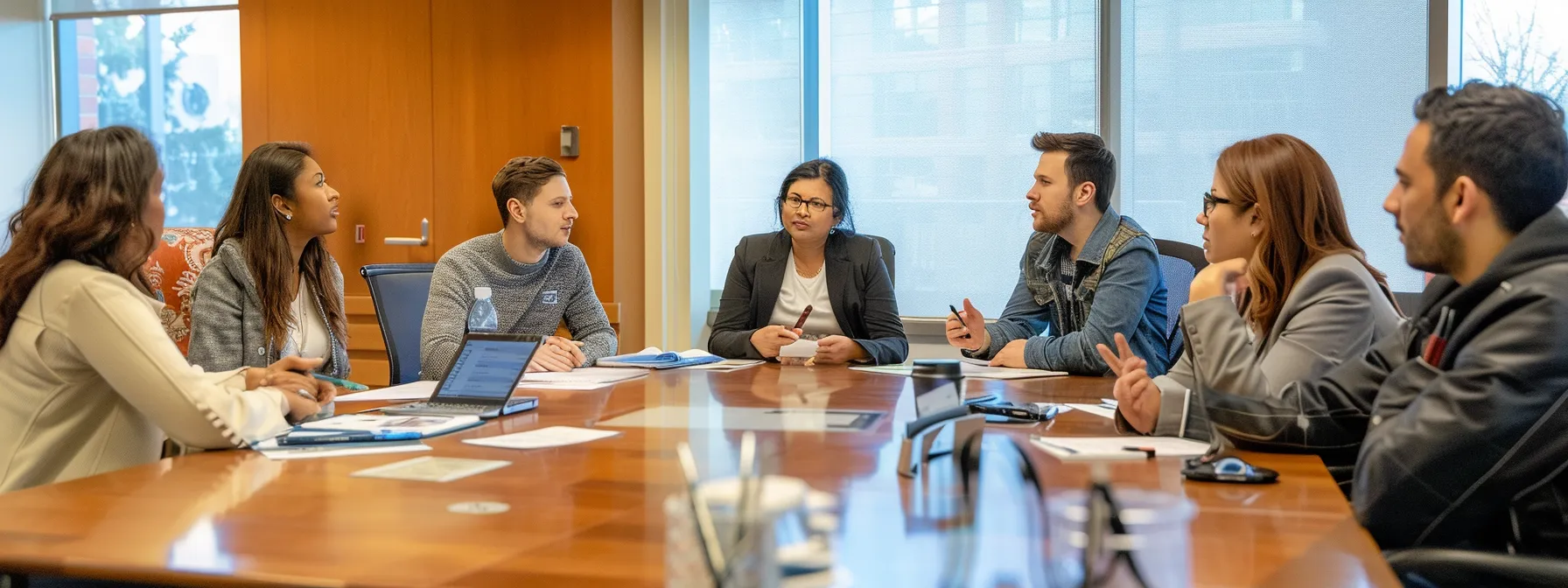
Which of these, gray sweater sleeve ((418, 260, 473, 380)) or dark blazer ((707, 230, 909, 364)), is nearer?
gray sweater sleeve ((418, 260, 473, 380))

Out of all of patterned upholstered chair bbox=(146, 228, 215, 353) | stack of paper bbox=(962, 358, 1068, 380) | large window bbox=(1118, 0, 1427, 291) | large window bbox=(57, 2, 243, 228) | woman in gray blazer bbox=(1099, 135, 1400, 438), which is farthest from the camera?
large window bbox=(57, 2, 243, 228)

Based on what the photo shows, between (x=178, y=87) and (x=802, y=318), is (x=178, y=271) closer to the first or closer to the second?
(x=802, y=318)

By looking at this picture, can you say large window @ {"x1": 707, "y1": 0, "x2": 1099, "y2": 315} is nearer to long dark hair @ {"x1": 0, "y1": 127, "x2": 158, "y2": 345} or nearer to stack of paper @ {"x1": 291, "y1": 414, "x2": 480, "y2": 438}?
stack of paper @ {"x1": 291, "y1": 414, "x2": 480, "y2": 438}

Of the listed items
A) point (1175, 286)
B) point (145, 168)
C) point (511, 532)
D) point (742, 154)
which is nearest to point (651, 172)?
point (742, 154)

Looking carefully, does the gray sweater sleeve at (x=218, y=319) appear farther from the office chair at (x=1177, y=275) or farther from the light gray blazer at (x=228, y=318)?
the office chair at (x=1177, y=275)

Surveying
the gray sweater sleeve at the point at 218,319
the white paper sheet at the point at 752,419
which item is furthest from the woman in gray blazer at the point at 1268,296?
the gray sweater sleeve at the point at 218,319

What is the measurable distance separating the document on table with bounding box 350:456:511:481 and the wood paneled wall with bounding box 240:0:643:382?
10.4ft

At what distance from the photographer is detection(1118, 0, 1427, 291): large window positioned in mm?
4320

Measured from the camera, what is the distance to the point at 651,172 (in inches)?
197

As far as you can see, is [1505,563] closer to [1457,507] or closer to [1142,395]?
[1457,507]

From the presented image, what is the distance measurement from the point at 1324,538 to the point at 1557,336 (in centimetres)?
45

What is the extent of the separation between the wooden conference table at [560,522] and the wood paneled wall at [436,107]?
3.11 metres

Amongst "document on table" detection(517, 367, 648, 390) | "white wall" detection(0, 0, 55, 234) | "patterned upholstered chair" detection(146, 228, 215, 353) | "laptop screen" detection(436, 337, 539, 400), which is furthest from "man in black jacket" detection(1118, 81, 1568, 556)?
"white wall" detection(0, 0, 55, 234)

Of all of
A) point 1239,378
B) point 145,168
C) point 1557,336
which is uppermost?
point 145,168
